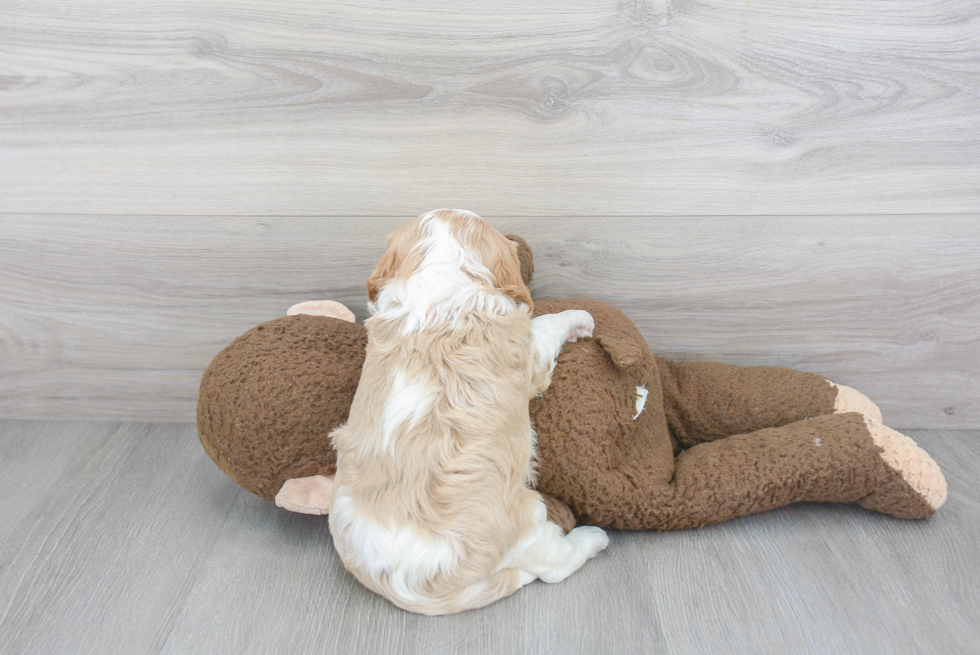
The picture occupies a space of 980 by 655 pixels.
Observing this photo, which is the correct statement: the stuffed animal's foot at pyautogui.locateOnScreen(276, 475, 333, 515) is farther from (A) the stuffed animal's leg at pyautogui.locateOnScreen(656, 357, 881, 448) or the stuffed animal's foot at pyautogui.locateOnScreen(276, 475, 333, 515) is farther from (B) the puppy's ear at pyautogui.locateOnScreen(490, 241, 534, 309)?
(A) the stuffed animal's leg at pyautogui.locateOnScreen(656, 357, 881, 448)

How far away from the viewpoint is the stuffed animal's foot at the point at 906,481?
1.33 m

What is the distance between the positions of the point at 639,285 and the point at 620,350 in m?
0.37

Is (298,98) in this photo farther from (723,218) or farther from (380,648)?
(380,648)

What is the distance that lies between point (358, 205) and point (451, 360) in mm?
600

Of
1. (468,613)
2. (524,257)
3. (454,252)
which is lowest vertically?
(468,613)

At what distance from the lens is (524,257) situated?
147cm

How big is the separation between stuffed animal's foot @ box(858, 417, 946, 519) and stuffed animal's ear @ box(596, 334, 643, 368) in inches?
19.3

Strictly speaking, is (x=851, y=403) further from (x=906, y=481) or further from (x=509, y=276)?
(x=509, y=276)

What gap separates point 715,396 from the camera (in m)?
1.55

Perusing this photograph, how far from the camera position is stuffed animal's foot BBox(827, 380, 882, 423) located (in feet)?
4.99

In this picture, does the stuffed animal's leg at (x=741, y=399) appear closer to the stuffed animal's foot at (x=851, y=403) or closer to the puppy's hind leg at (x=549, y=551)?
the stuffed animal's foot at (x=851, y=403)

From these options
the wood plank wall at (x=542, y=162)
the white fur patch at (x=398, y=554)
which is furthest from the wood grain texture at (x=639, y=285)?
the white fur patch at (x=398, y=554)

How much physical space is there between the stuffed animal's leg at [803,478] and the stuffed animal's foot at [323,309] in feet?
2.58

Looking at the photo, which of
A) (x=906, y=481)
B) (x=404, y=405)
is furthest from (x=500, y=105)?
(x=906, y=481)
